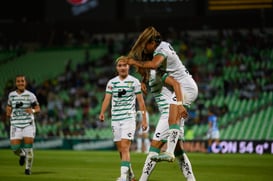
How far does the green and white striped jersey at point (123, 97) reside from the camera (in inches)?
544

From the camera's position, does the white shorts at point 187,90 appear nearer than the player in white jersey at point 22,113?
Yes

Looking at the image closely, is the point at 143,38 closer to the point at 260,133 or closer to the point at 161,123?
the point at 161,123

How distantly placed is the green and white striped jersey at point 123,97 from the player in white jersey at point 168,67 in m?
3.11

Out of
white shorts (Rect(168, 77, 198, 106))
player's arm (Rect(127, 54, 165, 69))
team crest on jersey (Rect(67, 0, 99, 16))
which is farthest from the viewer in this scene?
team crest on jersey (Rect(67, 0, 99, 16))

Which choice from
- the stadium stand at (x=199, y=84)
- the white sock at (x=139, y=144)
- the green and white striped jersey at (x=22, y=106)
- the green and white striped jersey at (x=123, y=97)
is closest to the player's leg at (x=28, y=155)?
the green and white striped jersey at (x=22, y=106)

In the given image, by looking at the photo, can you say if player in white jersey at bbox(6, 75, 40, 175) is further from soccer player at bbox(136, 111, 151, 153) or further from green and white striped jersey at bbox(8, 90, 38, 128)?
soccer player at bbox(136, 111, 151, 153)

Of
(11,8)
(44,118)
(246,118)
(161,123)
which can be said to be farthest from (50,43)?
(161,123)

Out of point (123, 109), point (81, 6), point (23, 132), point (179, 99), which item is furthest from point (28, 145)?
point (81, 6)

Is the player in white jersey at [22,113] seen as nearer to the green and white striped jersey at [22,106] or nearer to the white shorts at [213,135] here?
the green and white striped jersey at [22,106]

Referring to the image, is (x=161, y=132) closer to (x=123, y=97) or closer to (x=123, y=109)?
(x=123, y=109)

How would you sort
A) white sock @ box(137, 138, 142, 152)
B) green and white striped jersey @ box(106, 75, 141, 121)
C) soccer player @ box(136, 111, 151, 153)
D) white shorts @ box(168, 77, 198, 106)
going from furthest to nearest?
1. white sock @ box(137, 138, 142, 152)
2. soccer player @ box(136, 111, 151, 153)
3. green and white striped jersey @ box(106, 75, 141, 121)
4. white shorts @ box(168, 77, 198, 106)

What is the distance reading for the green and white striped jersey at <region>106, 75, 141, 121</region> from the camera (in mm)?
13820

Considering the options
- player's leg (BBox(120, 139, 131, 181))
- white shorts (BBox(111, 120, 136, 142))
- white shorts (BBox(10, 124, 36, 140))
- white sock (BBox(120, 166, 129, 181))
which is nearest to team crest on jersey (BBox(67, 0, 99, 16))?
white shorts (BBox(10, 124, 36, 140))

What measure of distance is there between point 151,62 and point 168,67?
0.52m
